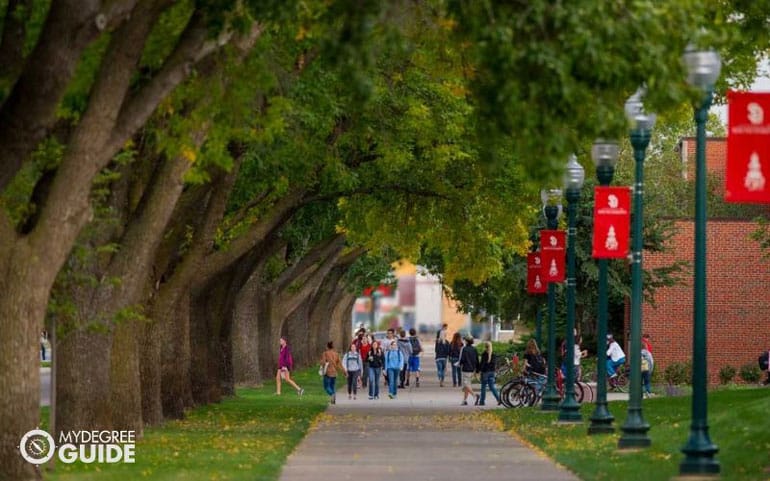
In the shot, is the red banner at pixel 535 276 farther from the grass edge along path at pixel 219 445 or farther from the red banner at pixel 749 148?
the red banner at pixel 749 148

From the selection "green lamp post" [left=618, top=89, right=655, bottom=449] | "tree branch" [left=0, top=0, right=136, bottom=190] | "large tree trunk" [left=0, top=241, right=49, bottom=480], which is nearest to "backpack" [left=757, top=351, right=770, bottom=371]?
"green lamp post" [left=618, top=89, right=655, bottom=449]

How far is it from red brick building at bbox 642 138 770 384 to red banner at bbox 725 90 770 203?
3696 centimetres

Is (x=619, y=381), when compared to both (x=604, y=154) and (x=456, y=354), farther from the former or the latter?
(x=604, y=154)

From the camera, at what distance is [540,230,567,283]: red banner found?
Result: 34438 mm

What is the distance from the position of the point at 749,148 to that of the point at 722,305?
127 feet

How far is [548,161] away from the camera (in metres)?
15.4

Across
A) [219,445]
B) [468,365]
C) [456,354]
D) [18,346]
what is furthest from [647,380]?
[18,346]

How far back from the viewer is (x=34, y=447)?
19.0 metres

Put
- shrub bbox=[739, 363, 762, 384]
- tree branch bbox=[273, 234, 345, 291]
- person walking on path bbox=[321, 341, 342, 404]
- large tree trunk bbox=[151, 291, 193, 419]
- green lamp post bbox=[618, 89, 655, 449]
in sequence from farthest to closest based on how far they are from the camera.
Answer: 1. shrub bbox=[739, 363, 762, 384]
2. tree branch bbox=[273, 234, 345, 291]
3. person walking on path bbox=[321, 341, 342, 404]
4. large tree trunk bbox=[151, 291, 193, 419]
5. green lamp post bbox=[618, 89, 655, 449]

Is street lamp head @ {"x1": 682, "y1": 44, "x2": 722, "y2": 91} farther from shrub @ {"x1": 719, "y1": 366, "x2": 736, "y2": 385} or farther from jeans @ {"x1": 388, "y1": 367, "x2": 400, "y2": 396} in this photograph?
shrub @ {"x1": 719, "y1": 366, "x2": 736, "y2": 385}

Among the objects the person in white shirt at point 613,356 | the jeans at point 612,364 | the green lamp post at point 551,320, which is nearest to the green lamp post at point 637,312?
the green lamp post at point 551,320

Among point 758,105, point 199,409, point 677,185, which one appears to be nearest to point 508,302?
point 677,185

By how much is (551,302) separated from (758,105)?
18.6 meters

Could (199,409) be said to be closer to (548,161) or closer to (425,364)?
(548,161)
